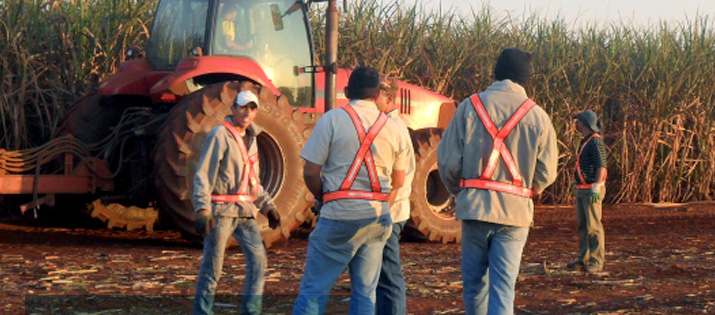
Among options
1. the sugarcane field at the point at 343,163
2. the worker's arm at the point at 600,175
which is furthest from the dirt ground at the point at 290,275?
the worker's arm at the point at 600,175

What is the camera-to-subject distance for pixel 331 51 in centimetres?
910

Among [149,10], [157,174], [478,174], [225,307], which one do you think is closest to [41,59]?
[149,10]

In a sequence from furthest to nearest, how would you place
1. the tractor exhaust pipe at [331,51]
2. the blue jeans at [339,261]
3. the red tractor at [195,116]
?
the tractor exhaust pipe at [331,51]
the red tractor at [195,116]
the blue jeans at [339,261]

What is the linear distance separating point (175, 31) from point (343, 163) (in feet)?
17.6

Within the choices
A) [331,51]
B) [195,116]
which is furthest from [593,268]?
[195,116]

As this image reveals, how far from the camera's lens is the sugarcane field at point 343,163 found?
489 centimetres

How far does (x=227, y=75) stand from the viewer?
9.16m

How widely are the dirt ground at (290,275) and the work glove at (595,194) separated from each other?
61cm

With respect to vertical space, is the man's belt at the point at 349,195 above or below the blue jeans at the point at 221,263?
above

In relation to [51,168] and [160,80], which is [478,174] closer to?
[160,80]

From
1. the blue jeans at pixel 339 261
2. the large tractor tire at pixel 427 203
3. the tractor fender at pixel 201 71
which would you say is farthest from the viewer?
the large tractor tire at pixel 427 203

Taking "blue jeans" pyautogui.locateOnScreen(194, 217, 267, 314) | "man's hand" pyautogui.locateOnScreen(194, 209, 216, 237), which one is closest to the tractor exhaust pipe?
"blue jeans" pyautogui.locateOnScreen(194, 217, 267, 314)

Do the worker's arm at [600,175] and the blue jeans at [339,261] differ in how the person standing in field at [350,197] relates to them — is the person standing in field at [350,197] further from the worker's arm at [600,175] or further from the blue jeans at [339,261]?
the worker's arm at [600,175]

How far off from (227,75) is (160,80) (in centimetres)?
64
